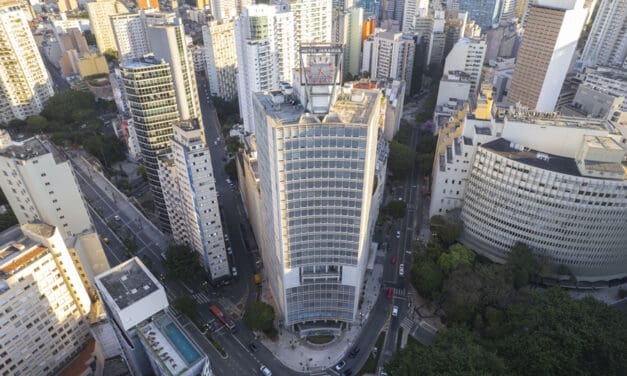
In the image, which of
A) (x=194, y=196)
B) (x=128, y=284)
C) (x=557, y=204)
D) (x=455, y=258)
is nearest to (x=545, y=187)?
(x=557, y=204)

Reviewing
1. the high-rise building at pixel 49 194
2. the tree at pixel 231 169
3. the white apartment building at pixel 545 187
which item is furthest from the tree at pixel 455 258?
the high-rise building at pixel 49 194

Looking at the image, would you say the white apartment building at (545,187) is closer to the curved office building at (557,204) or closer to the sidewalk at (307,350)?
the curved office building at (557,204)

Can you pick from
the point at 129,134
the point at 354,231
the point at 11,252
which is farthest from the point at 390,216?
the point at 129,134

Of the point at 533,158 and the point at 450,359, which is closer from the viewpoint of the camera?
the point at 450,359

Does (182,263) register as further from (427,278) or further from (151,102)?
(427,278)

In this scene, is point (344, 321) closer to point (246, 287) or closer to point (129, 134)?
point (246, 287)

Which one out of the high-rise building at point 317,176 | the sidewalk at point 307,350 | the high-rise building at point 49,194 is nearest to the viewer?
the high-rise building at point 317,176
